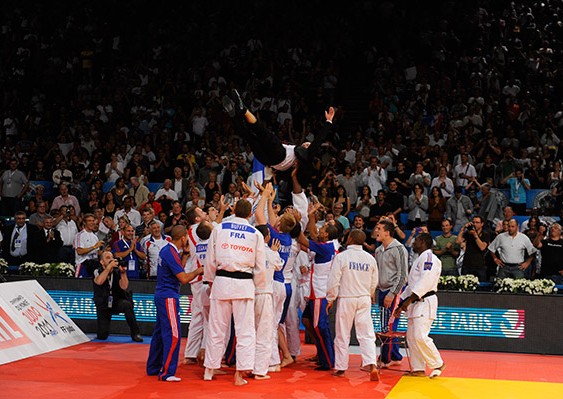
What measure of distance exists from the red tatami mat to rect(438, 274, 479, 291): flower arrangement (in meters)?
1.10

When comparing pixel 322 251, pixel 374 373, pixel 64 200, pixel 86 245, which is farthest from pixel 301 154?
pixel 64 200

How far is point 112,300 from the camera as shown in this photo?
12.8 meters

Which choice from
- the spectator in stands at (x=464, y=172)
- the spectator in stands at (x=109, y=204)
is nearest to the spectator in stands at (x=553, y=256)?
the spectator in stands at (x=464, y=172)

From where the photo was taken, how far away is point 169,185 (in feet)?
56.7

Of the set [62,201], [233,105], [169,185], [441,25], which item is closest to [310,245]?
[233,105]

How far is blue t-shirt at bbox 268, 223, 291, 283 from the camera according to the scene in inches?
402

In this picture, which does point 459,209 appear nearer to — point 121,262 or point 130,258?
point 130,258

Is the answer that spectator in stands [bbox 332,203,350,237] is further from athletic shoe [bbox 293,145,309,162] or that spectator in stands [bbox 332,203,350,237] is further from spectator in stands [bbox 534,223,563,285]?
athletic shoe [bbox 293,145,309,162]

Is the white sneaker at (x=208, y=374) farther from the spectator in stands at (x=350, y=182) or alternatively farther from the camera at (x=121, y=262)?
the spectator in stands at (x=350, y=182)

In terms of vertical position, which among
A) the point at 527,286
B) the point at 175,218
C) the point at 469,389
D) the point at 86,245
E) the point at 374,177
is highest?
the point at 374,177

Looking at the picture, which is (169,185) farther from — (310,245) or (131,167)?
(310,245)

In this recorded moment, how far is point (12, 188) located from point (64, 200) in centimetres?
173

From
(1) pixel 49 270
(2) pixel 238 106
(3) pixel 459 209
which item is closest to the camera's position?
(2) pixel 238 106

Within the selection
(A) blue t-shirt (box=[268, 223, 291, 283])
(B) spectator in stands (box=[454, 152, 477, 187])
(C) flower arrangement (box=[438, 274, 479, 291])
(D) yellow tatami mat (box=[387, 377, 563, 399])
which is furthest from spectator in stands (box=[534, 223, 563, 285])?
(A) blue t-shirt (box=[268, 223, 291, 283])
